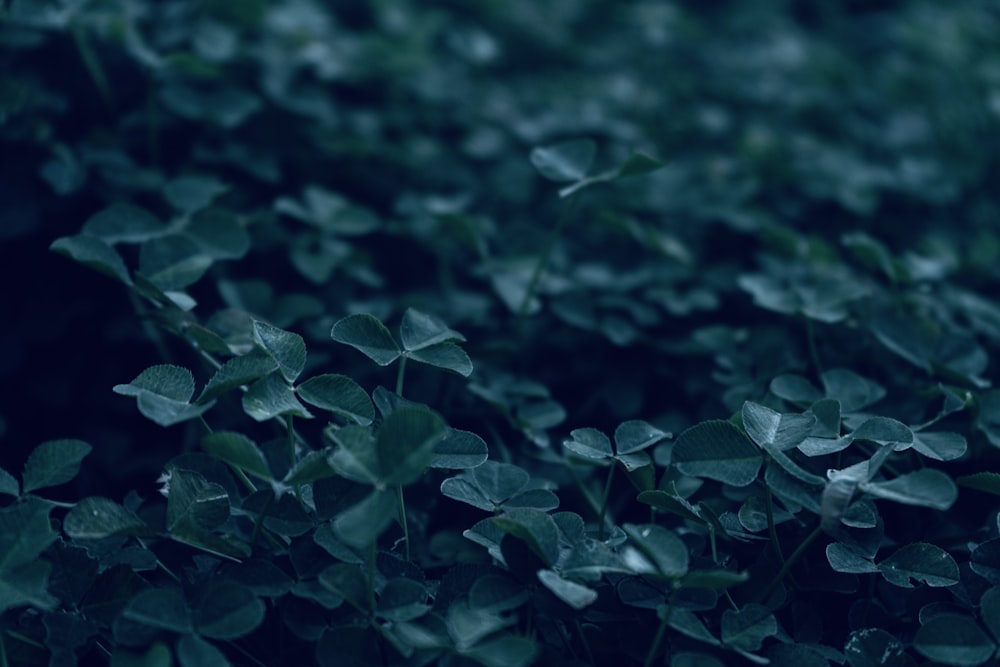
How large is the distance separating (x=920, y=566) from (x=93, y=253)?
1071 mm

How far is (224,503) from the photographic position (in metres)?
0.95

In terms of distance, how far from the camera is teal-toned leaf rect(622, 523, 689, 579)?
2.89 feet

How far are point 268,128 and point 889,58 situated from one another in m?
1.83

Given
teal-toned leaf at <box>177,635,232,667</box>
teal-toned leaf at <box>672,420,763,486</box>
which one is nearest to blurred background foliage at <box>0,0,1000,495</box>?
teal-toned leaf at <box>672,420,763,486</box>

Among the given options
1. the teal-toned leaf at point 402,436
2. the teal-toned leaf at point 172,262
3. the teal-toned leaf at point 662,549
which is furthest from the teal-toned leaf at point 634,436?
the teal-toned leaf at point 172,262

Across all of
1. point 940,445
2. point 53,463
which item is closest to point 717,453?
point 940,445

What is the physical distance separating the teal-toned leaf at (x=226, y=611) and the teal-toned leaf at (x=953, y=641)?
2.19 feet

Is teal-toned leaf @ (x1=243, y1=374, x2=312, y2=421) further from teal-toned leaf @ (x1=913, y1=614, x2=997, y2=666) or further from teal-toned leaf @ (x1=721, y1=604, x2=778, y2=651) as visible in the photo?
teal-toned leaf @ (x1=913, y1=614, x2=997, y2=666)

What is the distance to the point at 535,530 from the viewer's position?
0.91 m

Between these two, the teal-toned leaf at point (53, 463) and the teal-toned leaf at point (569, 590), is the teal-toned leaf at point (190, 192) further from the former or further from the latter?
the teal-toned leaf at point (569, 590)

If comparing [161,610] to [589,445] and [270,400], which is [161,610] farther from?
[589,445]

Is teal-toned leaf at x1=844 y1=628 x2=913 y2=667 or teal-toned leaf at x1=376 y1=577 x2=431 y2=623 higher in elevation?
teal-toned leaf at x1=376 y1=577 x2=431 y2=623

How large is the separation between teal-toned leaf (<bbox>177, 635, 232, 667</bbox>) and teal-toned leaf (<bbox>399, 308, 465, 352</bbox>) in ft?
1.35

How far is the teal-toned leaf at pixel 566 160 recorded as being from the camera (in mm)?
1365
